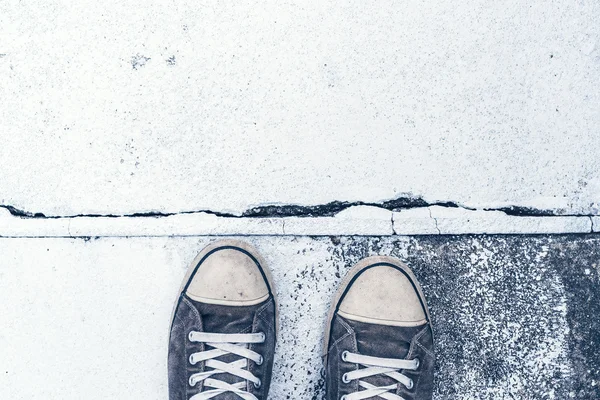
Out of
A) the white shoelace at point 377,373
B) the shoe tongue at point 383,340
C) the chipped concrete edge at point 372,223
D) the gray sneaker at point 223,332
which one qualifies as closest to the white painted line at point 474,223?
the chipped concrete edge at point 372,223

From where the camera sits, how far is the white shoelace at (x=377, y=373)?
1.60m

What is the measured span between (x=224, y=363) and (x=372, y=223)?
65 centimetres

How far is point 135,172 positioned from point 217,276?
0.44 metres

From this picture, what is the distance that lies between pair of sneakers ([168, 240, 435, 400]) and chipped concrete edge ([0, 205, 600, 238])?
9 centimetres

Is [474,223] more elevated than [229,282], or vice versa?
[474,223]

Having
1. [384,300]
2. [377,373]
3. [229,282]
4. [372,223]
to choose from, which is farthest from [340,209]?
[377,373]

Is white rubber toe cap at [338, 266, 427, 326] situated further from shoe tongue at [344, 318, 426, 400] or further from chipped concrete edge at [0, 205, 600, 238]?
chipped concrete edge at [0, 205, 600, 238]

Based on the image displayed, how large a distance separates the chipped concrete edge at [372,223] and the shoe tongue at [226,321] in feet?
0.78

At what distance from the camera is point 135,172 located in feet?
5.49

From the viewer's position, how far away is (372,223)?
1.64 m

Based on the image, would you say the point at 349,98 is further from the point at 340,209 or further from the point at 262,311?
the point at 262,311

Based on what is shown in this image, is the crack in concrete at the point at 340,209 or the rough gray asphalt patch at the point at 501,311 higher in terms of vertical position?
the crack in concrete at the point at 340,209

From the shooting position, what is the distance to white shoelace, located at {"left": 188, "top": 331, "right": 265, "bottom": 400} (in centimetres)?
160

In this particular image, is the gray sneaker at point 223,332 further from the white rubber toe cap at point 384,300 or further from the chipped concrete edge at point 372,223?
the white rubber toe cap at point 384,300
